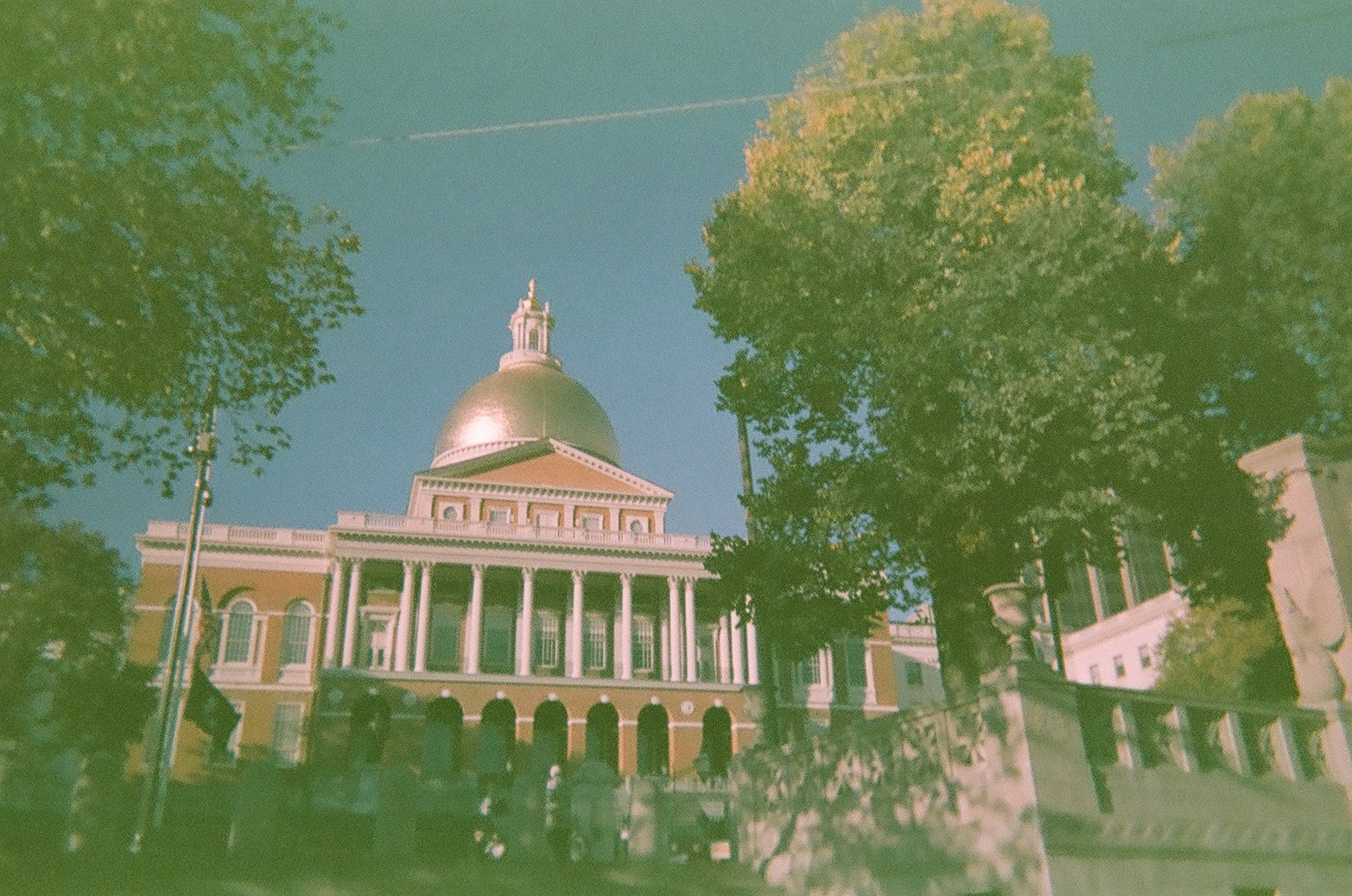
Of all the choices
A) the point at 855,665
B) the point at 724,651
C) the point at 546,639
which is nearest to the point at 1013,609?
the point at 724,651

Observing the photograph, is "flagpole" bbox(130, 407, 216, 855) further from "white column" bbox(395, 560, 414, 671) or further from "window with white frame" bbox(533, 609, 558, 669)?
"window with white frame" bbox(533, 609, 558, 669)

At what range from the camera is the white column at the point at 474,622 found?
155 ft

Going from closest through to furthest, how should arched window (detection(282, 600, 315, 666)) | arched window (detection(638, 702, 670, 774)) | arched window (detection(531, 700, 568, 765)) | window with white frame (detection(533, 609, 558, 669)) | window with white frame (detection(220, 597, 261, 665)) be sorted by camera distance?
arched window (detection(531, 700, 568, 765)), window with white frame (detection(220, 597, 261, 665)), arched window (detection(638, 702, 670, 774)), arched window (detection(282, 600, 315, 666)), window with white frame (detection(533, 609, 558, 669))

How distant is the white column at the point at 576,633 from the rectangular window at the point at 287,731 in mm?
11784

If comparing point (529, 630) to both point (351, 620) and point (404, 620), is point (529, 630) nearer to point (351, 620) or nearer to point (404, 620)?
Result: point (404, 620)

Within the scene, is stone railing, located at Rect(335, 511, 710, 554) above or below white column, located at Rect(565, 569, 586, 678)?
above

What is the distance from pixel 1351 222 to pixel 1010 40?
21.2 ft

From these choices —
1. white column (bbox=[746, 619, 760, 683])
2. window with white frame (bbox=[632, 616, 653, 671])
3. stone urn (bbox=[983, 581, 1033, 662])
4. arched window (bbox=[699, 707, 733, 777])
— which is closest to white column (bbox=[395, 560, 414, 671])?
window with white frame (bbox=[632, 616, 653, 671])

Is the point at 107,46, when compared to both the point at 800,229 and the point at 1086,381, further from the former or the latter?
the point at 1086,381

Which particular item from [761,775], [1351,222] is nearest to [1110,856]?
[761,775]

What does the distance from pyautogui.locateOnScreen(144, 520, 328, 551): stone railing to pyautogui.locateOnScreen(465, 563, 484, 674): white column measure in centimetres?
751

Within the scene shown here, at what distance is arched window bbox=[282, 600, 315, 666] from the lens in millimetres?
48156

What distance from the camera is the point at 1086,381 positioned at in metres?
14.7

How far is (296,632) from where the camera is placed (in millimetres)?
48812
